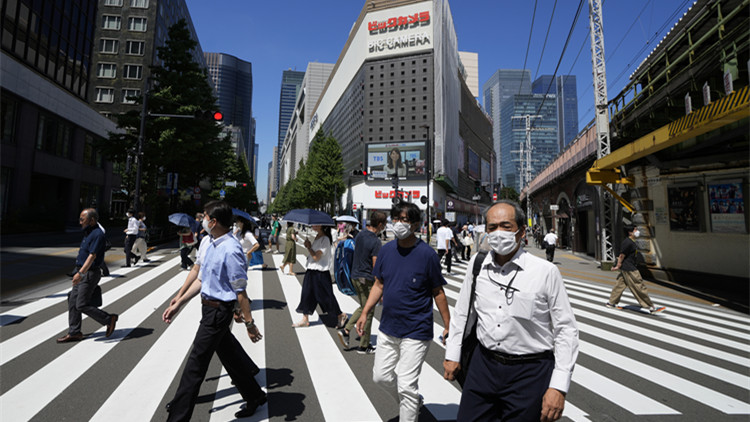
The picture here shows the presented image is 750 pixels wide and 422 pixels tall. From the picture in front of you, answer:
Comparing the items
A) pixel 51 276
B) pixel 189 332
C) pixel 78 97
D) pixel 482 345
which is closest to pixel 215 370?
pixel 189 332

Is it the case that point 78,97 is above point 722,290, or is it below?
above

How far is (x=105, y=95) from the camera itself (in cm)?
4325

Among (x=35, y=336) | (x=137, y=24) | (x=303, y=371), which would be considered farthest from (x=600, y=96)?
(x=137, y=24)

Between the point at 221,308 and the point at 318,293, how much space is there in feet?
9.40

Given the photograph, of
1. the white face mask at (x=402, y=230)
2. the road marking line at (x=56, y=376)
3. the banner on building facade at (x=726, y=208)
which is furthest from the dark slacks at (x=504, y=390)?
the banner on building facade at (x=726, y=208)

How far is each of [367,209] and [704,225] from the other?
45.6 metres

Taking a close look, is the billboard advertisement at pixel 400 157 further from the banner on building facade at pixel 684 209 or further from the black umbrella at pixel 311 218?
the black umbrella at pixel 311 218

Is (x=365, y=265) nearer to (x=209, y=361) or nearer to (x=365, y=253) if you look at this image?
(x=365, y=253)

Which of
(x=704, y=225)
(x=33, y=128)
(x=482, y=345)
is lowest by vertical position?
(x=482, y=345)

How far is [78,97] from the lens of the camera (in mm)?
29719

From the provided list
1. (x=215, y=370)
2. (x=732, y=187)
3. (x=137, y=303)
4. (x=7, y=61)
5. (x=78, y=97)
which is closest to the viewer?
(x=215, y=370)

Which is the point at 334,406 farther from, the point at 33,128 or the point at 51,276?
the point at 33,128

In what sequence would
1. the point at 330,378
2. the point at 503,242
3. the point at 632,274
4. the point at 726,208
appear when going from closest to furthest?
the point at 503,242, the point at 330,378, the point at 632,274, the point at 726,208

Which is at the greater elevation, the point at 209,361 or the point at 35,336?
the point at 209,361
